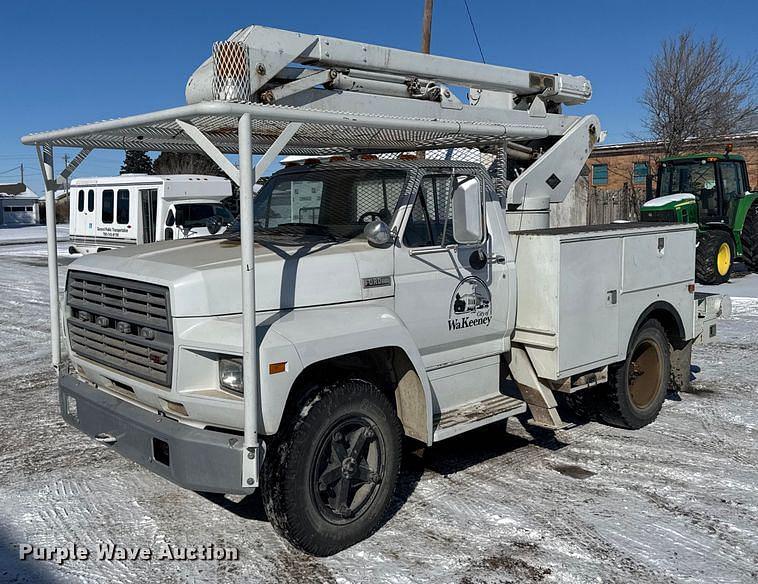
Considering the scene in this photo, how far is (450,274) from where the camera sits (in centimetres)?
509

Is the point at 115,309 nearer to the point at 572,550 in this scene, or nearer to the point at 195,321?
the point at 195,321

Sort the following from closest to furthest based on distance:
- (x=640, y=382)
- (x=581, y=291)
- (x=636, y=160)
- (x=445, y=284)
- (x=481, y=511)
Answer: (x=481, y=511), (x=445, y=284), (x=581, y=291), (x=640, y=382), (x=636, y=160)

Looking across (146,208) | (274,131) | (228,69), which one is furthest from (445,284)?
(146,208)

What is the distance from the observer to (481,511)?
15.9ft

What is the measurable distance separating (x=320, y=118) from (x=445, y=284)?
5.21ft

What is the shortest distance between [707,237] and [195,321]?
15156mm

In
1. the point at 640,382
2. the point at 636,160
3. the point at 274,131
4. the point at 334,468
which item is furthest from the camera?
the point at 636,160

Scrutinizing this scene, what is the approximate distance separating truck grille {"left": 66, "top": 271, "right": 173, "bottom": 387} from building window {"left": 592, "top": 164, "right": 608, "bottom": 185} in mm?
35968

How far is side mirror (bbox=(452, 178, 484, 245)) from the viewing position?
4.88m

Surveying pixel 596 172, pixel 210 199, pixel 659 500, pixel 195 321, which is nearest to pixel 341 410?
pixel 195 321

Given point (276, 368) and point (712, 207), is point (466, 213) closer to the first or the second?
point (276, 368)

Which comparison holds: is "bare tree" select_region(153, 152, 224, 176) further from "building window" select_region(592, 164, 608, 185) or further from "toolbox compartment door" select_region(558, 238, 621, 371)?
"toolbox compartment door" select_region(558, 238, 621, 371)

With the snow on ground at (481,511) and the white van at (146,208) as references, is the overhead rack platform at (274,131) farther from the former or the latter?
the white van at (146,208)

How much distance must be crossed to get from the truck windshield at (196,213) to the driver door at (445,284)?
1371 cm
